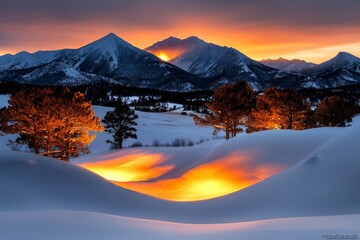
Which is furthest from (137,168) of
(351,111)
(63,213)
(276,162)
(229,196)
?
(351,111)

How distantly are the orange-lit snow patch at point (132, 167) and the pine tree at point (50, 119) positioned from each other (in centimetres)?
336

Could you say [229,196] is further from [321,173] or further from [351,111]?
[351,111]

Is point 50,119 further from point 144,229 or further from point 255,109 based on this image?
point 255,109

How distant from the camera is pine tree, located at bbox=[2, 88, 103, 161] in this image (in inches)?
921

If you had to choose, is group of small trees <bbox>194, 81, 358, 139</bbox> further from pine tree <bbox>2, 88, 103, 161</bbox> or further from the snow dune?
the snow dune

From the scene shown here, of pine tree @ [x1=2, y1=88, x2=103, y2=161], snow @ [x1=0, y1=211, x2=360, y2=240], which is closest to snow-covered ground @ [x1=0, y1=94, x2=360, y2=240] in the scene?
snow @ [x1=0, y1=211, x2=360, y2=240]

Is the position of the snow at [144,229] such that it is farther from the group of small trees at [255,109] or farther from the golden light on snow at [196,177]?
the group of small trees at [255,109]

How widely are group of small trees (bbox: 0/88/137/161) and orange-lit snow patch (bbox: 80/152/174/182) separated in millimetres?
3257

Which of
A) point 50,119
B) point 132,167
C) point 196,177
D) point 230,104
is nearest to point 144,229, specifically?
point 196,177

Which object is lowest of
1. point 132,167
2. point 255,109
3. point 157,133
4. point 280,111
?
point 132,167

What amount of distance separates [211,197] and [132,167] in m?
12.2

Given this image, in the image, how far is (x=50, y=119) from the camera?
2359 cm

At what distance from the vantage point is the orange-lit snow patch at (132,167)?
67.0 feet

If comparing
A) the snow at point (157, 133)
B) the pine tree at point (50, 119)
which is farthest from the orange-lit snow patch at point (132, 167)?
the snow at point (157, 133)
